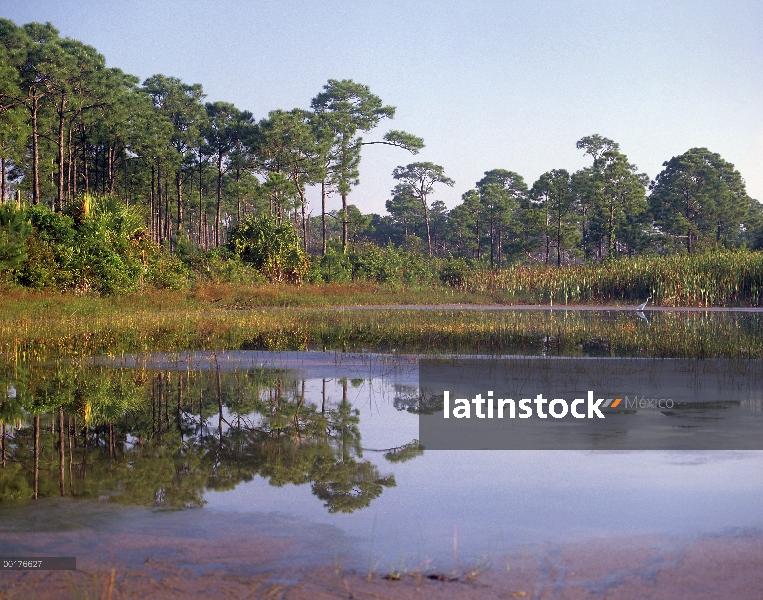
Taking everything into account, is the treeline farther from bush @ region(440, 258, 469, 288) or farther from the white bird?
the white bird

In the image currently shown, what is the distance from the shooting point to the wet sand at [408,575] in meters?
4.20

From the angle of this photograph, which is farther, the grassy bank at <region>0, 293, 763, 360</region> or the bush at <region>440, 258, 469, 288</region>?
the bush at <region>440, 258, 469, 288</region>

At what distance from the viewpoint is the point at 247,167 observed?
2479 inches

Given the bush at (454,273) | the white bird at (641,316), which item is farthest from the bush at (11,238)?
the bush at (454,273)

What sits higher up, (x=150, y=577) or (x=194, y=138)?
(x=194, y=138)

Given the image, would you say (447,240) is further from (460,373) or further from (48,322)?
(460,373)

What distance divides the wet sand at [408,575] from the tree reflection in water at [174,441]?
112 cm

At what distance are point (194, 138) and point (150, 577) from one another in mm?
62559

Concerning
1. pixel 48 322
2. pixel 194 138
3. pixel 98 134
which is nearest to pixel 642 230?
pixel 194 138

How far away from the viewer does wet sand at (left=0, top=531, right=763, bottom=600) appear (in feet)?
13.8

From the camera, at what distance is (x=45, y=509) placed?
5.69m

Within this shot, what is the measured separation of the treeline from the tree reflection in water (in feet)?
96.1

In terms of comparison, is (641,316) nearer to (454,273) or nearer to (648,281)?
(648,281)

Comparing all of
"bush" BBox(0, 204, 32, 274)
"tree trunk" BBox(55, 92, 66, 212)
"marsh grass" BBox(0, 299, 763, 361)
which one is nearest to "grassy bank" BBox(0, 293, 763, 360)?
"marsh grass" BBox(0, 299, 763, 361)
